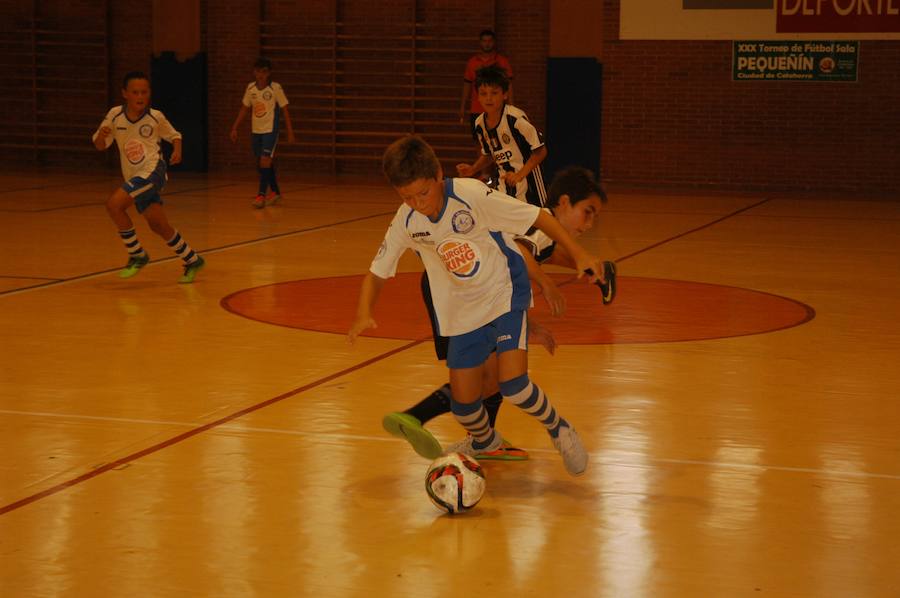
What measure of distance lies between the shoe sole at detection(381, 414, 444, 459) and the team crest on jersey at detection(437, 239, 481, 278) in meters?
0.59

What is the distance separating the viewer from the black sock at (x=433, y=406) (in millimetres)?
5250

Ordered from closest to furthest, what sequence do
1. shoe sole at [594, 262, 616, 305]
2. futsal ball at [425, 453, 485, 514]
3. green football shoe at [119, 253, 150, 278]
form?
1. futsal ball at [425, 453, 485, 514]
2. shoe sole at [594, 262, 616, 305]
3. green football shoe at [119, 253, 150, 278]

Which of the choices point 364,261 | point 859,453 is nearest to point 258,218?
point 364,261

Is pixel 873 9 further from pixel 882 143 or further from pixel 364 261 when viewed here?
pixel 364 261

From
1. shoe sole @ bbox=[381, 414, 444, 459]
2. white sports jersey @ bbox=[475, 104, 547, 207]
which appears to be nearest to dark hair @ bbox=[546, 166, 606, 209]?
shoe sole @ bbox=[381, 414, 444, 459]

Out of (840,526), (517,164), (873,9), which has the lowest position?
(840,526)

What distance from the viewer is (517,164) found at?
10.1m

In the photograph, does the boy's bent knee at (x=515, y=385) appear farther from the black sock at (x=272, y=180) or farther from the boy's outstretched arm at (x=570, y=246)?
the black sock at (x=272, y=180)

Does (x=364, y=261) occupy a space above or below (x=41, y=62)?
below

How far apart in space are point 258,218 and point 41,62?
29.6 feet

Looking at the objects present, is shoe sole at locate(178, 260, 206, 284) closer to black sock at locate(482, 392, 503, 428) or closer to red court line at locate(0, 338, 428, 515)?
red court line at locate(0, 338, 428, 515)

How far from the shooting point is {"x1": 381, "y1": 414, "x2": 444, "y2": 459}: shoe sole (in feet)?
16.3

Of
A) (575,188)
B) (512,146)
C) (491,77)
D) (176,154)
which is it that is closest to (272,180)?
(176,154)

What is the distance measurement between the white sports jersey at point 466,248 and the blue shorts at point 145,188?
5.51 metres
